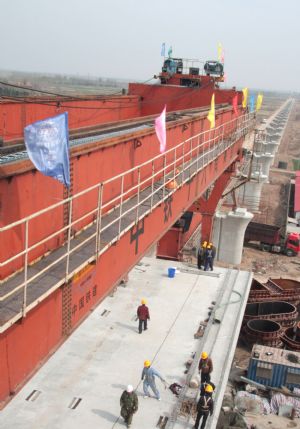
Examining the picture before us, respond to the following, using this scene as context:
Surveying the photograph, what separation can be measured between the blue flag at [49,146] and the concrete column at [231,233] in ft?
79.8

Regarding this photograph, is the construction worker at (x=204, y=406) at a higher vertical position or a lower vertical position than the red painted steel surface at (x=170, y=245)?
higher

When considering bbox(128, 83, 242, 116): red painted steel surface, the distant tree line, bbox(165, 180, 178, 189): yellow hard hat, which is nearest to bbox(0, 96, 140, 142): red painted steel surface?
bbox(128, 83, 242, 116): red painted steel surface

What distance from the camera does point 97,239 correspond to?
22.8 feet

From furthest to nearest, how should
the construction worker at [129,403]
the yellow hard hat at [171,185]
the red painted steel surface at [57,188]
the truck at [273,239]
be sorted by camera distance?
the truck at [273,239], the yellow hard hat at [171,185], the construction worker at [129,403], the red painted steel surface at [57,188]

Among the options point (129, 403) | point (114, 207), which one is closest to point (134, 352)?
point (129, 403)

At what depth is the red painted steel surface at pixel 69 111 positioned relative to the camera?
14.8 metres

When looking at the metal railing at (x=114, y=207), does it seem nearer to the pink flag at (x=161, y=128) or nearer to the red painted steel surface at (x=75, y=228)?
the red painted steel surface at (x=75, y=228)

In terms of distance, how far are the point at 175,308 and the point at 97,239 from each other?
9.84 metres

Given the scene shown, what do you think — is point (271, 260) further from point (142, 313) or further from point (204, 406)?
point (204, 406)

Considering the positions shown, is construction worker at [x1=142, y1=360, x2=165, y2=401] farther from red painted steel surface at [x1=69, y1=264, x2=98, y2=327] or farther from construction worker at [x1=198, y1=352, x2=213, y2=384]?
red painted steel surface at [x1=69, y1=264, x2=98, y2=327]

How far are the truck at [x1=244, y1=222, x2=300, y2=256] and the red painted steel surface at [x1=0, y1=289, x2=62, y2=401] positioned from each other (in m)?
27.5

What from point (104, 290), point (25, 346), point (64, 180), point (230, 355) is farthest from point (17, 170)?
point (230, 355)

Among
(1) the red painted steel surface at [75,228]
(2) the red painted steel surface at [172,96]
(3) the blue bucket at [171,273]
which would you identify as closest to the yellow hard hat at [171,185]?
(1) the red painted steel surface at [75,228]

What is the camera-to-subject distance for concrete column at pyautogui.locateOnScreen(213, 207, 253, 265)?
29.4 metres
